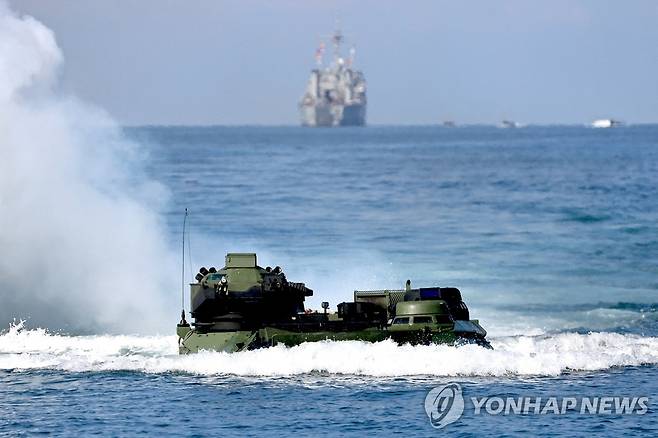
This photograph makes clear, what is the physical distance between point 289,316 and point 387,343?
450 centimetres

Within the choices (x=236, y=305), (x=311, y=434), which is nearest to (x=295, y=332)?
(x=236, y=305)

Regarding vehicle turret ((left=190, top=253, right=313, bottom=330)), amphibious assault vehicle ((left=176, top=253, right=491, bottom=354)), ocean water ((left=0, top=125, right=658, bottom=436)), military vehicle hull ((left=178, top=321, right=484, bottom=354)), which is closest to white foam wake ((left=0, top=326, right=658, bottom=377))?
ocean water ((left=0, top=125, right=658, bottom=436))

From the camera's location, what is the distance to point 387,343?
4016cm

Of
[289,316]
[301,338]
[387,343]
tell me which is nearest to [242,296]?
[289,316]

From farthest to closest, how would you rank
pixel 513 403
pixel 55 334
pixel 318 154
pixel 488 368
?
pixel 318 154, pixel 55 334, pixel 488 368, pixel 513 403

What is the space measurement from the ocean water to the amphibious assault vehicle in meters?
0.65

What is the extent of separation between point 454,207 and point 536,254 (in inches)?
1019

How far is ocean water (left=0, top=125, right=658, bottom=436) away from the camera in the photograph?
113 feet

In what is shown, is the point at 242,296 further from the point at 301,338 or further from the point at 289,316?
the point at 301,338

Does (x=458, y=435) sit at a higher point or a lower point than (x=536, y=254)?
lower

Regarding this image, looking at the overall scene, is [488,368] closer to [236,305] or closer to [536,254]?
[236,305]

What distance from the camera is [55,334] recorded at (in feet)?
161

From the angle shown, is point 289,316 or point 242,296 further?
point 289,316

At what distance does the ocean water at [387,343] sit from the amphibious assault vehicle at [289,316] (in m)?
0.65
